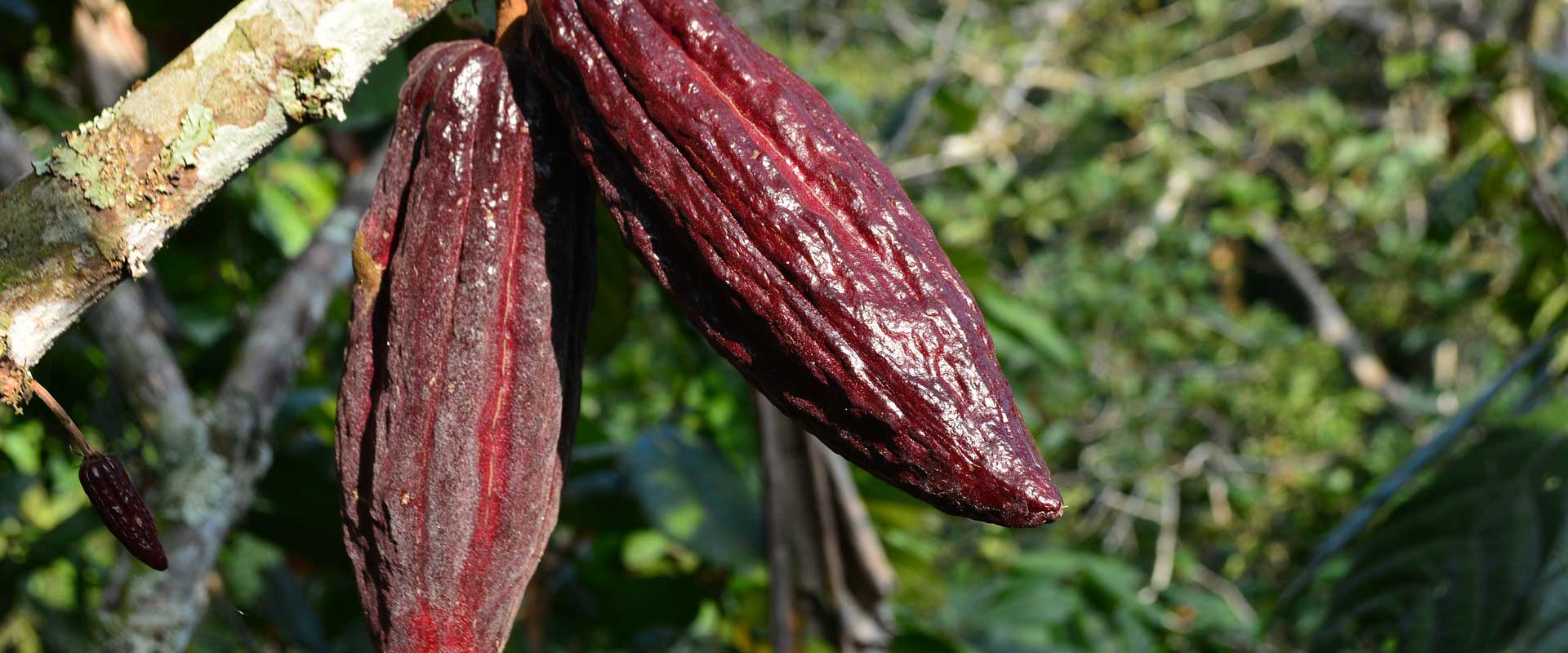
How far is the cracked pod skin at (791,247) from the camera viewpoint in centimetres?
68

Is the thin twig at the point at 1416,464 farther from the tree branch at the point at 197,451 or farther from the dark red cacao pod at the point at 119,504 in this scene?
the dark red cacao pod at the point at 119,504

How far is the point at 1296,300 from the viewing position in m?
5.98

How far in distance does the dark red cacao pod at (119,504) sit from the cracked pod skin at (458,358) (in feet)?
0.40

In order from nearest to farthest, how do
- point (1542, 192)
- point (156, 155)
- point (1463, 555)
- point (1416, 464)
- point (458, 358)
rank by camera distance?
point (156, 155) → point (458, 358) → point (1463, 555) → point (1416, 464) → point (1542, 192)

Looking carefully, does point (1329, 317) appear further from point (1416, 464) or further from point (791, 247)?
point (791, 247)

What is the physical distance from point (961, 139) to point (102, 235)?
3926 millimetres

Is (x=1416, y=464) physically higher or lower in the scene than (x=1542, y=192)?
lower

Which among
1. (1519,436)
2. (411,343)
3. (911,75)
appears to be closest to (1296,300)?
(911,75)

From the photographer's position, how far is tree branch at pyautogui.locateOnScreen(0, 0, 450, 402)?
69 centimetres

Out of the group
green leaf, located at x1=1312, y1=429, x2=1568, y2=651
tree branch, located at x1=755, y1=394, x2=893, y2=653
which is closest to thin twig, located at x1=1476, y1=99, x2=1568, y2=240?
green leaf, located at x1=1312, y1=429, x2=1568, y2=651

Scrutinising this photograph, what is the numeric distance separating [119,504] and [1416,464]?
5.22ft

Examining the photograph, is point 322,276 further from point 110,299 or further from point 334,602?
point 334,602

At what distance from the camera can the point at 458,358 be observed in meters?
0.80

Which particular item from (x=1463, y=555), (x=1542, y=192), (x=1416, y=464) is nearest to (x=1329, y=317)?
(x=1542, y=192)
